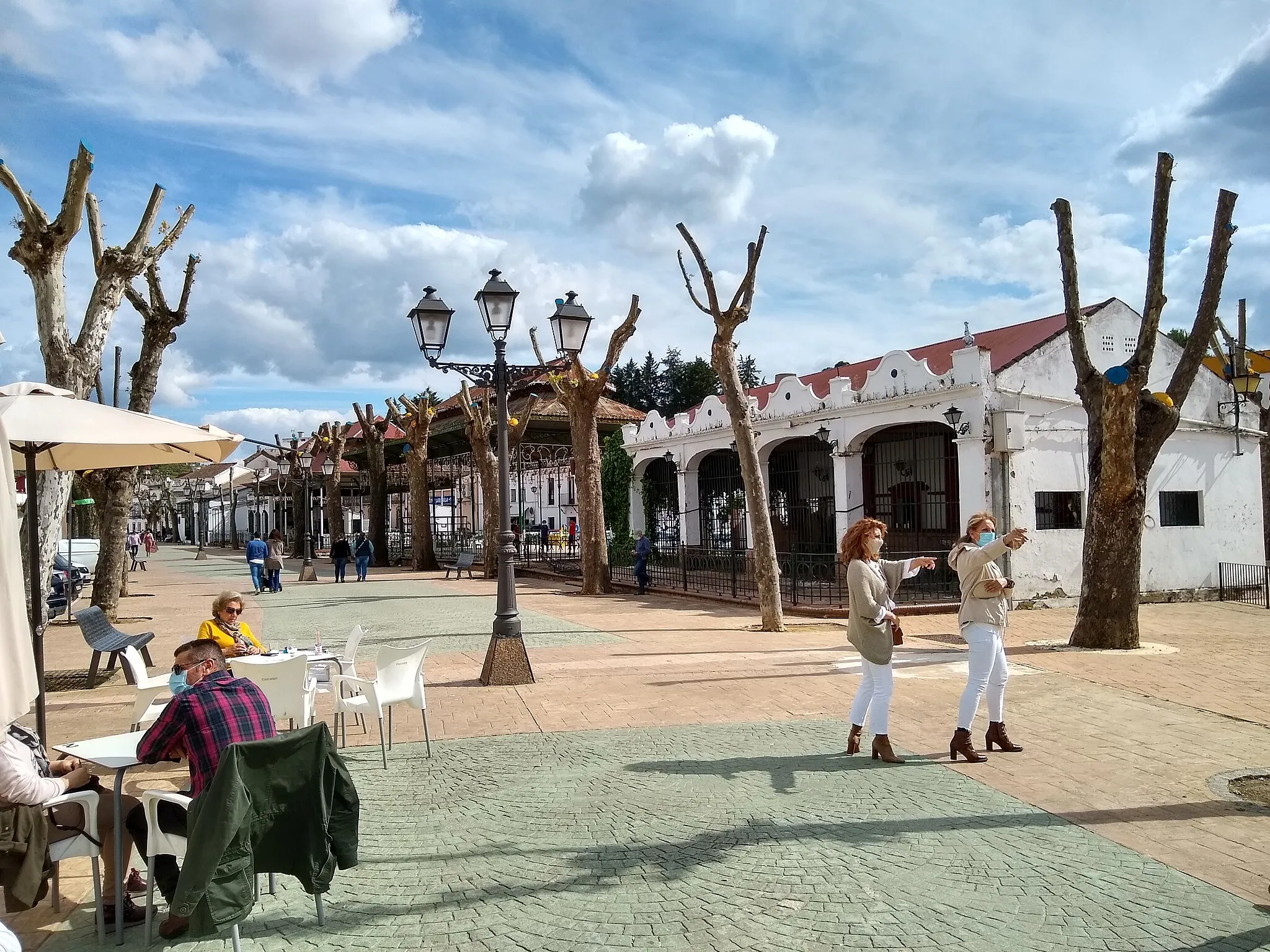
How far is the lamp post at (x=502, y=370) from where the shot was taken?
9578 millimetres

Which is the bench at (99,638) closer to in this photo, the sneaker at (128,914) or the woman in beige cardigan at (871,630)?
the sneaker at (128,914)

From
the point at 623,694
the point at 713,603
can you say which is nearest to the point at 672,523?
the point at 713,603

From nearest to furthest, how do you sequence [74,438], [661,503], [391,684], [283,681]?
1. [74,438]
2. [283,681]
3. [391,684]
4. [661,503]

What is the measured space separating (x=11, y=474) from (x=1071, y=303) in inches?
475

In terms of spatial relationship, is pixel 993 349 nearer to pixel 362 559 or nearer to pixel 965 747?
pixel 965 747

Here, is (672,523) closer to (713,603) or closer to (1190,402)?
(713,603)

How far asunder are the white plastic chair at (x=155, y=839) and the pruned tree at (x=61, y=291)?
6.27m

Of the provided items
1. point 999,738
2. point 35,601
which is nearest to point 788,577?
point 999,738

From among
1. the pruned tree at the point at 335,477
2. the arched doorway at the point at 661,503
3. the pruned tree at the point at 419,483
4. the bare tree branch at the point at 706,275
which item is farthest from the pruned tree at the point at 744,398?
the pruned tree at the point at 335,477

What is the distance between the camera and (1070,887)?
4.15 metres

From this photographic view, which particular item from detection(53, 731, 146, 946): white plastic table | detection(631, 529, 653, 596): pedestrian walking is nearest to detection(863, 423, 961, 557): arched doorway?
detection(631, 529, 653, 596): pedestrian walking

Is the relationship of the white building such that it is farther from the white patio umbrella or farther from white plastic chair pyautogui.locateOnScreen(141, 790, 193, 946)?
white plastic chair pyautogui.locateOnScreen(141, 790, 193, 946)

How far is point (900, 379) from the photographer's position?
58.9ft

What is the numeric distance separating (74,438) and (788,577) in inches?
584
